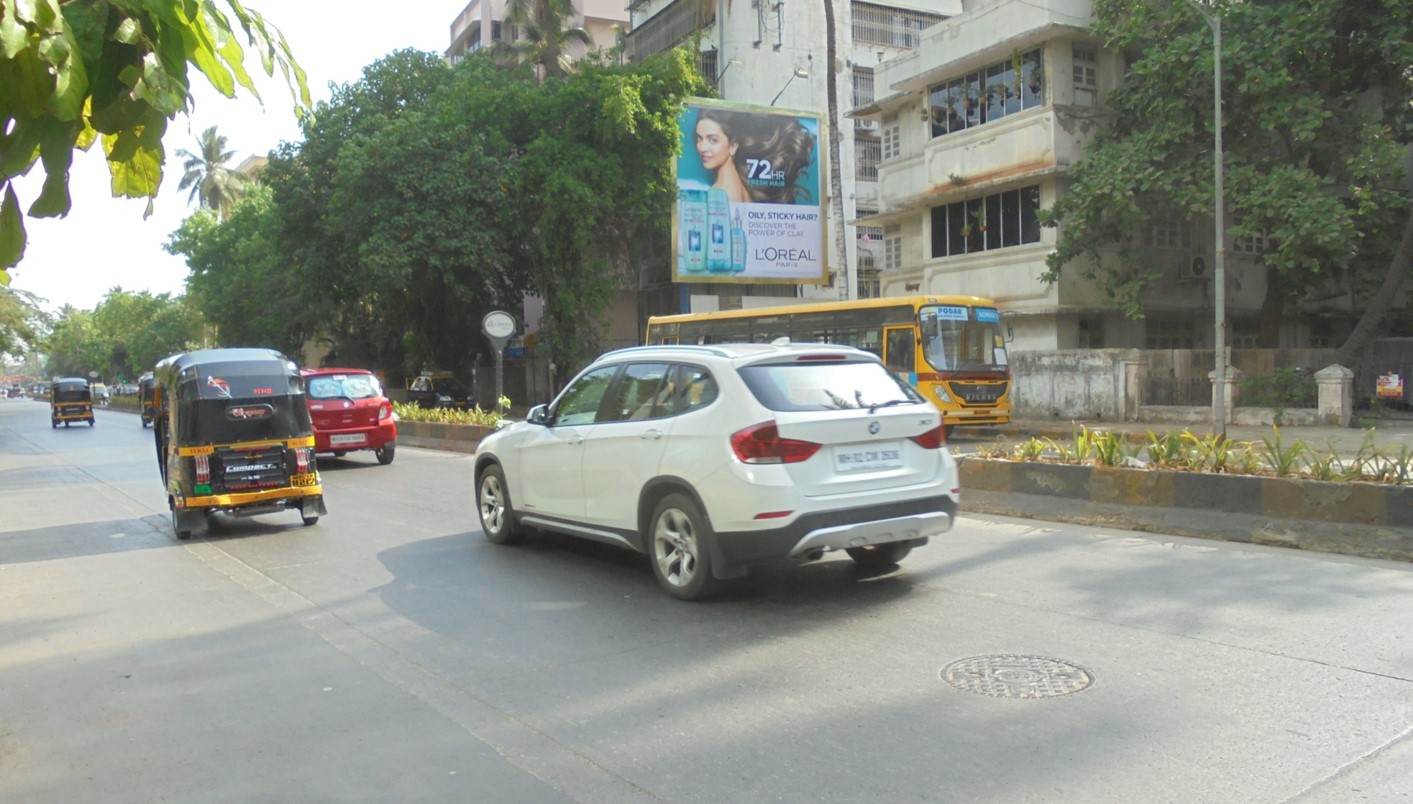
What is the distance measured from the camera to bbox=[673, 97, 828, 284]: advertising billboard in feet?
122

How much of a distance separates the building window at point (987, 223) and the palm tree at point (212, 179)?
57860mm

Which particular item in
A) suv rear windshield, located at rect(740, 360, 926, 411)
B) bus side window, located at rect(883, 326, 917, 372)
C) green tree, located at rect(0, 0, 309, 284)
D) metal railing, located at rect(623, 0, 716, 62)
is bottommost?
suv rear windshield, located at rect(740, 360, 926, 411)

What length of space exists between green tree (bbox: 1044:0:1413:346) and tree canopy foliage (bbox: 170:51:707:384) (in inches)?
560

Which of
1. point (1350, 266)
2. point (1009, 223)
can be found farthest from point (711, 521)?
point (1350, 266)

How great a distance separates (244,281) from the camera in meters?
49.7

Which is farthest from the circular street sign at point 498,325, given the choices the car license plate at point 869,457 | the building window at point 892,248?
the car license plate at point 869,457

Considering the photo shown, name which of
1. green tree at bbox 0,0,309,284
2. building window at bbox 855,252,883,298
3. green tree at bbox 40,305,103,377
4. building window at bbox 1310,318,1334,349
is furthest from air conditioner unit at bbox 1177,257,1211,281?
green tree at bbox 40,305,103,377

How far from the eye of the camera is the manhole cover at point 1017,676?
509cm

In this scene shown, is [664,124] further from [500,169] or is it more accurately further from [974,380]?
[974,380]

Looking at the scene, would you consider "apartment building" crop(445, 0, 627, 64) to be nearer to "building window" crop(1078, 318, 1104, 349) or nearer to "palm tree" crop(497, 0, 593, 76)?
"palm tree" crop(497, 0, 593, 76)

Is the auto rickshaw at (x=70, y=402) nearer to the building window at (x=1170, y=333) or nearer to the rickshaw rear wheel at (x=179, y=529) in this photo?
the rickshaw rear wheel at (x=179, y=529)

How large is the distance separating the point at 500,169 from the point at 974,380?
734 inches

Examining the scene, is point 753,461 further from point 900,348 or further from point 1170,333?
point 1170,333

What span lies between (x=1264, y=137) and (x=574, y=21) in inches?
1472
